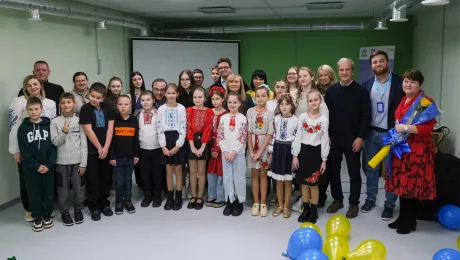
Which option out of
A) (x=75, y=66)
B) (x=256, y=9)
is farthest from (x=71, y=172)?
(x=256, y=9)

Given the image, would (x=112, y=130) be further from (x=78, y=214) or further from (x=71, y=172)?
(x=78, y=214)

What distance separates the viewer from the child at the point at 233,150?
12.4ft

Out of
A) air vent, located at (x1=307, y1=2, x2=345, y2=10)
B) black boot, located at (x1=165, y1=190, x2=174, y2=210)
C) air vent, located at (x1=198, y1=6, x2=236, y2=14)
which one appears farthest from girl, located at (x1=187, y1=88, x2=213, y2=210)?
air vent, located at (x1=307, y1=2, x2=345, y2=10)

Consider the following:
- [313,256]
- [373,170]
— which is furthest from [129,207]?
[373,170]

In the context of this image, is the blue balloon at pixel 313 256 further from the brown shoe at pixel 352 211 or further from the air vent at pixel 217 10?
the air vent at pixel 217 10

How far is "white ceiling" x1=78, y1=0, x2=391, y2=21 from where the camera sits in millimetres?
5699

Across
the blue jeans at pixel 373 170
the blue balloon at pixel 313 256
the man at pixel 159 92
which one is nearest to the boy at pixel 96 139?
the man at pixel 159 92

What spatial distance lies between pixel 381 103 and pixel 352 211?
1067mm

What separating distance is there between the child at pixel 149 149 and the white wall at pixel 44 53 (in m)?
1.48

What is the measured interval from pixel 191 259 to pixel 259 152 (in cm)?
122

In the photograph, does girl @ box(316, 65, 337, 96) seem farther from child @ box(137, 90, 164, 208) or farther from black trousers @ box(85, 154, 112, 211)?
black trousers @ box(85, 154, 112, 211)

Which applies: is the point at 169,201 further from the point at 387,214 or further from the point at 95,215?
the point at 387,214

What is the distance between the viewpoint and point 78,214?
149 inches

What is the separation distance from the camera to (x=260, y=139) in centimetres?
384
